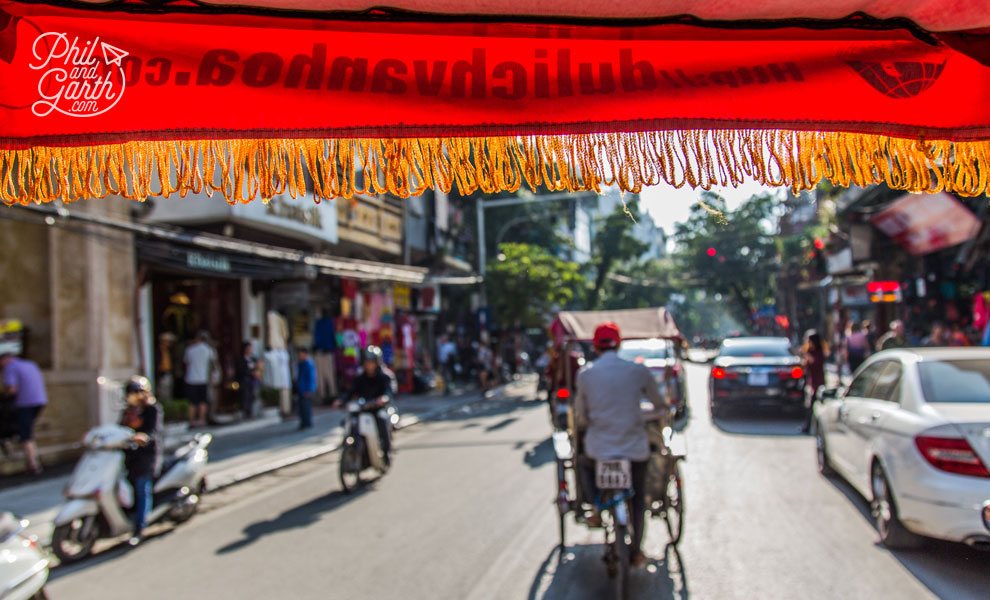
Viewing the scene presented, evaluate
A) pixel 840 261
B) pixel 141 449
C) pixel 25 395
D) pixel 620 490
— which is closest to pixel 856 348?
pixel 840 261

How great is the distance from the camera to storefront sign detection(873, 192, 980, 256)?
1527cm

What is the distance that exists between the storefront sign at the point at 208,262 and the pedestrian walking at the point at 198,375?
6.25 ft

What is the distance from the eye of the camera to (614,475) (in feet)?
16.9

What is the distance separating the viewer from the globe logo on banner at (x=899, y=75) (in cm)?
226

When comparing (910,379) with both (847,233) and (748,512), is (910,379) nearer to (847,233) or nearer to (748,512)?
(748,512)

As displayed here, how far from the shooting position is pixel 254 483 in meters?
10.3

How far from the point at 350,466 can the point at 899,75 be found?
7862 millimetres

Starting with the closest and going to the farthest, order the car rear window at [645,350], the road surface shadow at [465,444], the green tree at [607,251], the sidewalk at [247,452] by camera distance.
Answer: the sidewalk at [247,452] → the road surface shadow at [465,444] → the car rear window at [645,350] → the green tree at [607,251]

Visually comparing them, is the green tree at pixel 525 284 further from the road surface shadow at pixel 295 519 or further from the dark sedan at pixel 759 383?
the road surface shadow at pixel 295 519

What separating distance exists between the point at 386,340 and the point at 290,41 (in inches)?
839

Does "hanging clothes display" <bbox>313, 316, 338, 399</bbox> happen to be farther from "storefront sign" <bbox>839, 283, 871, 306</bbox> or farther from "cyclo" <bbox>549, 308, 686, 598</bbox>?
"storefront sign" <bbox>839, 283, 871, 306</bbox>

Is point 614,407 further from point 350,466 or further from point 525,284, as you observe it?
point 525,284

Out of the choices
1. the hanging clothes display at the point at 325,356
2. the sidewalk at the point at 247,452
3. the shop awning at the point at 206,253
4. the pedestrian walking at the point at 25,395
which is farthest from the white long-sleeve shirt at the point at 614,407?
the hanging clothes display at the point at 325,356

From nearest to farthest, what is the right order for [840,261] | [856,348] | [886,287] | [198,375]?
[198,375], [856,348], [886,287], [840,261]
